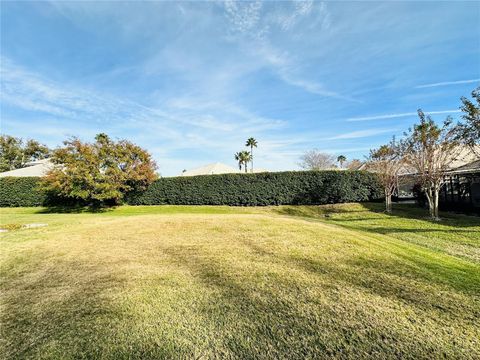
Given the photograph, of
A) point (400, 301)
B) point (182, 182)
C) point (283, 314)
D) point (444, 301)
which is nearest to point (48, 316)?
point (283, 314)

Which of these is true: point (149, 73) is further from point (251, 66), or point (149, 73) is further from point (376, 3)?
point (376, 3)

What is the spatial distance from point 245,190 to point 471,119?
46.5 ft

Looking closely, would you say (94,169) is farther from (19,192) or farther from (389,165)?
(389,165)

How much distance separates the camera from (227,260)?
5.02 metres

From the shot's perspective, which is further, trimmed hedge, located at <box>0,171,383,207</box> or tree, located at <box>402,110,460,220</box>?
trimmed hedge, located at <box>0,171,383,207</box>

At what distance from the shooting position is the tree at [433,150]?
12602 millimetres

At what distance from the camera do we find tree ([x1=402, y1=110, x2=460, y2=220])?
496 inches

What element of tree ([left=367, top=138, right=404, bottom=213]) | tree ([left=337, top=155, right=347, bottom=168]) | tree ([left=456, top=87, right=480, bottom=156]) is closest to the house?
tree ([left=456, top=87, right=480, bottom=156])

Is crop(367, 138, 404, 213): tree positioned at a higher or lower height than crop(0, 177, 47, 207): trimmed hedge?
higher

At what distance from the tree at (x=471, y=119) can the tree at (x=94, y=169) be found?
2041 cm

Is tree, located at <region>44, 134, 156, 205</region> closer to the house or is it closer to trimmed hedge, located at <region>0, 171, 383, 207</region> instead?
trimmed hedge, located at <region>0, 171, 383, 207</region>

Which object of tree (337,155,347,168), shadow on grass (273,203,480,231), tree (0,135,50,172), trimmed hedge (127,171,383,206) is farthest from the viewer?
tree (337,155,347,168)

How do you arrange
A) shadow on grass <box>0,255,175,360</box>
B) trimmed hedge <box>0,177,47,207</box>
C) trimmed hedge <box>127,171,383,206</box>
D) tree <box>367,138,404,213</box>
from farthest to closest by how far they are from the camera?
trimmed hedge <box>0,177,47,207</box> → trimmed hedge <box>127,171,383,206</box> → tree <box>367,138,404,213</box> → shadow on grass <box>0,255,175,360</box>

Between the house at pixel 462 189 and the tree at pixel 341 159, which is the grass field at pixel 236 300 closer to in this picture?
the house at pixel 462 189
